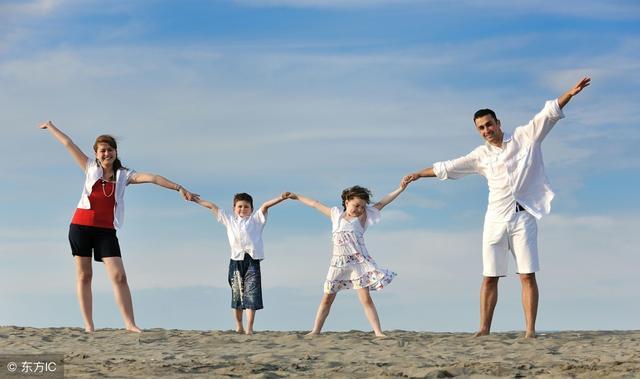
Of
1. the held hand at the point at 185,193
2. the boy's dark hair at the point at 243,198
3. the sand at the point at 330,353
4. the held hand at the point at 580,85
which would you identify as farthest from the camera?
the boy's dark hair at the point at 243,198

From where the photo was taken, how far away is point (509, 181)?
33.4 ft

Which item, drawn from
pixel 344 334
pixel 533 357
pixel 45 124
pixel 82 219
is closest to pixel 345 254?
pixel 344 334

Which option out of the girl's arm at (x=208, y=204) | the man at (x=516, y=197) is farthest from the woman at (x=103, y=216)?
the man at (x=516, y=197)

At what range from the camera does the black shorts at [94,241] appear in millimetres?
10758

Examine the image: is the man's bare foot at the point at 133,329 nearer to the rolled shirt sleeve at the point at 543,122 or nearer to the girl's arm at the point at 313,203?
the girl's arm at the point at 313,203

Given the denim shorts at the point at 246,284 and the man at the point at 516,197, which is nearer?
the man at the point at 516,197

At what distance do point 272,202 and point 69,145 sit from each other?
267 centimetres

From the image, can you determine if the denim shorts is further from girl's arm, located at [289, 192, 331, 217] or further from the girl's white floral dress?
the girl's white floral dress

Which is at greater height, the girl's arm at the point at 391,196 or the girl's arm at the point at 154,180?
the girl's arm at the point at 154,180

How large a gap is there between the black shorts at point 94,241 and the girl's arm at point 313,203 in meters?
2.30

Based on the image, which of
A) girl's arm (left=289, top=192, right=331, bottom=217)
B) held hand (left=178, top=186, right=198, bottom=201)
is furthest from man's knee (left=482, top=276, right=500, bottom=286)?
held hand (left=178, top=186, right=198, bottom=201)

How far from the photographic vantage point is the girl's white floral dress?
34.2 ft

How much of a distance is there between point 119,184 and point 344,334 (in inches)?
133

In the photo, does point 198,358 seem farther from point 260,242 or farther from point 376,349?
point 260,242
